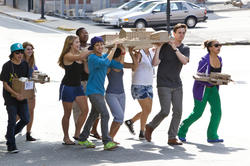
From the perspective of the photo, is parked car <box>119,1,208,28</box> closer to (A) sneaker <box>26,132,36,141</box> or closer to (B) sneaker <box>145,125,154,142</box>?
(A) sneaker <box>26,132,36,141</box>

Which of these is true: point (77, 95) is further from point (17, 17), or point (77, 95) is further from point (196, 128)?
point (17, 17)

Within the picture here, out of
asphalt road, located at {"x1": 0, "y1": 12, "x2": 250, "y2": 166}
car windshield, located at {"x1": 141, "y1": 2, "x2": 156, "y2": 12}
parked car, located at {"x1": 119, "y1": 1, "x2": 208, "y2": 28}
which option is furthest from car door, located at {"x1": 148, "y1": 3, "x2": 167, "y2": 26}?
asphalt road, located at {"x1": 0, "y1": 12, "x2": 250, "y2": 166}

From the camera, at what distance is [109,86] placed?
31.9 feet

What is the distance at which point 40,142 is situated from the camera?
33.7ft

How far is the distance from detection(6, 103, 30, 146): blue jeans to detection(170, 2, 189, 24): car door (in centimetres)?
2183

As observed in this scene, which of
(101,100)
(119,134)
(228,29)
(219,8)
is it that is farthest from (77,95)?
(219,8)

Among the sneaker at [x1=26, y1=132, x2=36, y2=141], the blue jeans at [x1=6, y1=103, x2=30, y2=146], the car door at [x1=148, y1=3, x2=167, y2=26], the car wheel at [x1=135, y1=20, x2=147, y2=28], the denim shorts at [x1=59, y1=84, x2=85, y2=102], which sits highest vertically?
the car door at [x1=148, y1=3, x2=167, y2=26]

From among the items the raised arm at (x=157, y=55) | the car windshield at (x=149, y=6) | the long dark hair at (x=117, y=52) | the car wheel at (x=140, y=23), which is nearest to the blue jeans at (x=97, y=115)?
the long dark hair at (x=117, y=52)

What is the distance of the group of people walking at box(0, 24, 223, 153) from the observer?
9508 mm

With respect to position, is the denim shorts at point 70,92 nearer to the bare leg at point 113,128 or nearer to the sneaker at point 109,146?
the bare leg at point 113,128

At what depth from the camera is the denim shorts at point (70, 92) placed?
Answer: 9.77 m

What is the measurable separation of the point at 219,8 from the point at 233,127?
33.0m

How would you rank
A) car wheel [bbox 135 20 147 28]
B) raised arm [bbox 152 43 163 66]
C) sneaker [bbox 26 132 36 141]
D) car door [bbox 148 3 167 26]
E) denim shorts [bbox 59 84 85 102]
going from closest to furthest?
denim shorts [bbox 59 84 85 102]
raised arm [bbox 152 43 163 66]
sneaker [bbox 26 132 36 141]
car wheel [bbox 135 20 147 28]
car door [bbox 148 3 167 26]

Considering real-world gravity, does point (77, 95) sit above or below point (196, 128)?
above
